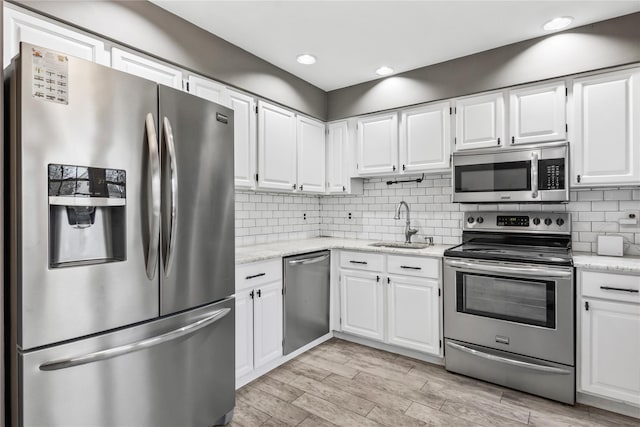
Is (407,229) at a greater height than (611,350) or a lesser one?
greater

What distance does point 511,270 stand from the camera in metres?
2.43

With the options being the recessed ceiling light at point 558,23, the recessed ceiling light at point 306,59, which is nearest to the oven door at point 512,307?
the recessed ceiling light at point 558,23

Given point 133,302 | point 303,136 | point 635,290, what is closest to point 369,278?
point 303,136

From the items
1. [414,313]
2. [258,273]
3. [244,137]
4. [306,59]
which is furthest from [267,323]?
[306,59]

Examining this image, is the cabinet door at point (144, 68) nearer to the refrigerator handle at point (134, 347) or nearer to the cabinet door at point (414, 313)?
the refrigerator handle at point (134, 347)

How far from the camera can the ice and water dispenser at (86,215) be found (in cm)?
131

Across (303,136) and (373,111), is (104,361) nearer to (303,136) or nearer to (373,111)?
(303,136)

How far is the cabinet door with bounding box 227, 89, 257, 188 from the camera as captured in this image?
8.98 ft

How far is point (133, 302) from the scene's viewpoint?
152 centimetres

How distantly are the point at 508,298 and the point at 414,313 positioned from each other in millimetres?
744

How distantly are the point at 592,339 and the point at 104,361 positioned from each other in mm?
2762

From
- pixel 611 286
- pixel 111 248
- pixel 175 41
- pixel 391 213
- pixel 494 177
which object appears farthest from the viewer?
pixel 391 213

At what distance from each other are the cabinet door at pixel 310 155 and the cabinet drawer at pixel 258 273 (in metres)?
0.99

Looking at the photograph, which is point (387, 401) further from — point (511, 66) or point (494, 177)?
point (511, 66)
